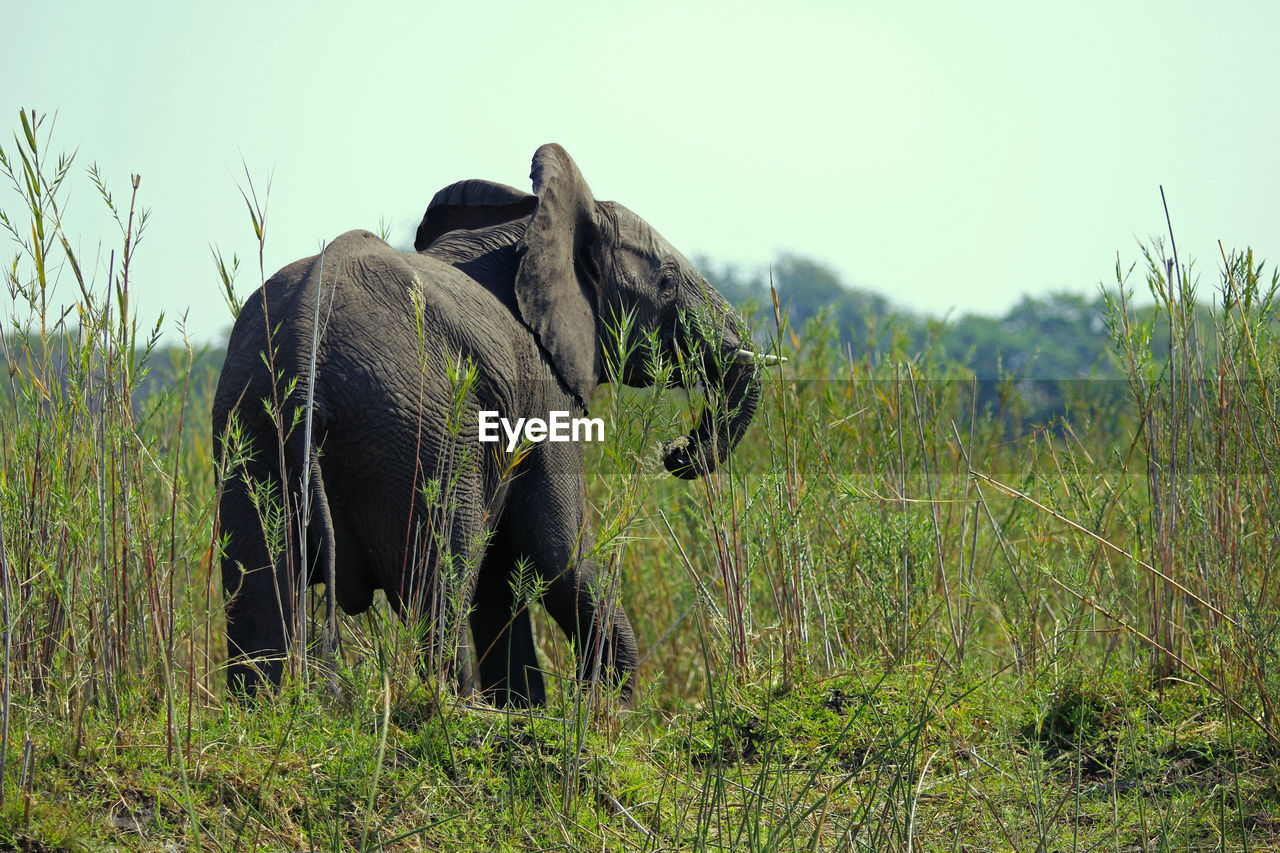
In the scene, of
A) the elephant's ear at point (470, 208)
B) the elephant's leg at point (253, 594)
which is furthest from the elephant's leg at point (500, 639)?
the elephant's ear at point (470, 208)

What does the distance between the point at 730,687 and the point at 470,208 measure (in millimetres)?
2190

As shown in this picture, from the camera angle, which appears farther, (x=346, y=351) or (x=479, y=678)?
(x=479, y=678)

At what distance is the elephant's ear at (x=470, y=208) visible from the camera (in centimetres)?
441

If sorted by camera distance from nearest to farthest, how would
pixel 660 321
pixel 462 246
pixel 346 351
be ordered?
pixel 346 351, pixel 462 246, pixel 660 321

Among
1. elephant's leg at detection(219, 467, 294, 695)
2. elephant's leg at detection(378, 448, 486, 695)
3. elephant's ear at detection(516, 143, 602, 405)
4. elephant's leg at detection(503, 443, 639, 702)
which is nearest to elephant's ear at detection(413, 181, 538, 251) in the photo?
elephant's ear at detection(516, 143, 602, 405)

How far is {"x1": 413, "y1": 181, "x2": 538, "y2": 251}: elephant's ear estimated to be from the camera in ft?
14.5

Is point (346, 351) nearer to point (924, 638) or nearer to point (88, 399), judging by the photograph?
point (88, 399)

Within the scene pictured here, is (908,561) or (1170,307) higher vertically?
(1170,307)

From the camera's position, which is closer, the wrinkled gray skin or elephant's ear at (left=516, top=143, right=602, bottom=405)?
the wrinkled gray skin

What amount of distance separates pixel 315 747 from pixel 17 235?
4.74 feet

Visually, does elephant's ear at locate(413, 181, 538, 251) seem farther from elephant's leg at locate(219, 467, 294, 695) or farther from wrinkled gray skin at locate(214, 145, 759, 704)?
elephant's leg at locate(219, 467, 294, 695)

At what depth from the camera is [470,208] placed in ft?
14.9

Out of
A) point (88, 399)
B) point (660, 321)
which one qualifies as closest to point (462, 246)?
point (660, 321)

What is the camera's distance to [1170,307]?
12.4 feet
